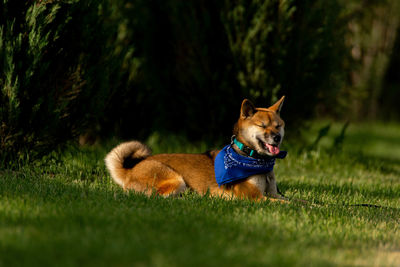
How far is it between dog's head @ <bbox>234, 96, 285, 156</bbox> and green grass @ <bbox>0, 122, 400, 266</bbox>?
2.11ft

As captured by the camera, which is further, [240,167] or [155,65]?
[155,65]

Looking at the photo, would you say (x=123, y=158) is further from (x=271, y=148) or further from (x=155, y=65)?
(x=155, y=65)

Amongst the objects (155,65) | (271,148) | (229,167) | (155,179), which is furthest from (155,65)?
(271,148)

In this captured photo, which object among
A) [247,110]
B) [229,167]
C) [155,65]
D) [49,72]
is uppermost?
[155,65]

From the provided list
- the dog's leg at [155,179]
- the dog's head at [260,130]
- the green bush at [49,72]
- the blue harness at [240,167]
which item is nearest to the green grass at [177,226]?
the dog's leg at [155,179]

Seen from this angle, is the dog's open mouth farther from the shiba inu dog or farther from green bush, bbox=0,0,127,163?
green bush, bbox=0,0,127,163

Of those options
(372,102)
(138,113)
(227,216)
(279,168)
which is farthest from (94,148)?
(372,102)

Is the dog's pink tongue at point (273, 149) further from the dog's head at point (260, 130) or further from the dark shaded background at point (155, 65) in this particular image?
the dark shaded background at point (155, 65)

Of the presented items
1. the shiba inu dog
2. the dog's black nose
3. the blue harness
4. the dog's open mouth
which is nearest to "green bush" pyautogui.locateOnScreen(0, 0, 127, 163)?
the shiba inu dog

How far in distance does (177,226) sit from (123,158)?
1983 mm

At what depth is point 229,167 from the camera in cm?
544

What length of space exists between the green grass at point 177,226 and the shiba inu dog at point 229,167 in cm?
24

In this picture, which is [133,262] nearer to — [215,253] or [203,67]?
[215,253]

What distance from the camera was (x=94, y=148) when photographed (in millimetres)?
8867
